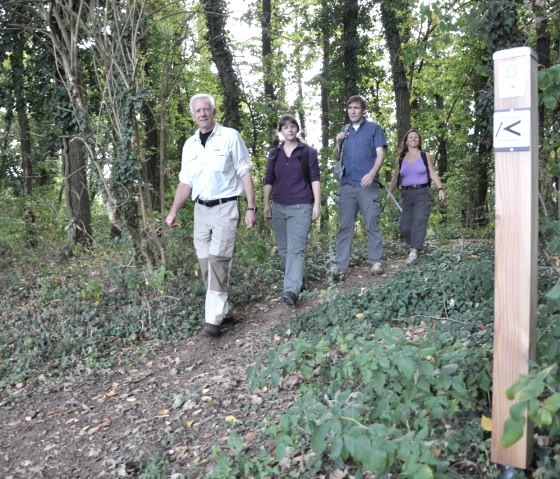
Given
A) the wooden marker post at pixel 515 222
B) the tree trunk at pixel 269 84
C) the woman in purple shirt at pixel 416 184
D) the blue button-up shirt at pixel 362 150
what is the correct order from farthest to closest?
1. the tree trunk at pixel 269 84
2. the woman in purple shirt at pixel 416 184
3. the blue button-up shirt at pixel 362 150
4. the wooden marker post at pixel 515 222

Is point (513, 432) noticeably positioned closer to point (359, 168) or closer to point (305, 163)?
point (305, 163)

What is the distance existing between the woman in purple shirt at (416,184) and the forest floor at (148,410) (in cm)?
224

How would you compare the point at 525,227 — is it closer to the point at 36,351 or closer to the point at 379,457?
the point at 379,457

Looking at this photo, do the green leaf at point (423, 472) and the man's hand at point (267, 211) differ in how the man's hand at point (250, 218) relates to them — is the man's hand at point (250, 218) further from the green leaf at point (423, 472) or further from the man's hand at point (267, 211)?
the green leaf at point (423, 472)

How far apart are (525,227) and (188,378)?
3615mm

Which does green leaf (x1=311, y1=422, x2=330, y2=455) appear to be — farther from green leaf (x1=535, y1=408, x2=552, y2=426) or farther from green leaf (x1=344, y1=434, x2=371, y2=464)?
green leaf (x1=535, y1=408, x2=552, y2=426)

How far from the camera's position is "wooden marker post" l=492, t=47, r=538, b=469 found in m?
2.36

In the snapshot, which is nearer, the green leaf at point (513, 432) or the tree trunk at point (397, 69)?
the green leaf at point (513, 432)

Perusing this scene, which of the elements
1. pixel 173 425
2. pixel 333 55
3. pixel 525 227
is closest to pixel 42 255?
pixel 173 425

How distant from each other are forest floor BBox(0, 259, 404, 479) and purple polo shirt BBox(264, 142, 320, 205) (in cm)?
118

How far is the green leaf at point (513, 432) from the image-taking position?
204 centimetres

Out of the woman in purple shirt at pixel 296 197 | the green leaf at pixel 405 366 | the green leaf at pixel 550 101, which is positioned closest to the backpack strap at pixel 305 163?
the woman in purple shirt at pixel 296 197

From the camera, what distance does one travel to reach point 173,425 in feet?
13.9

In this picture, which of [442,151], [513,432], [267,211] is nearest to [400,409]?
[513,432]
